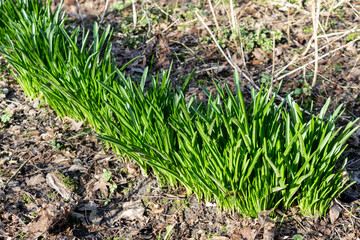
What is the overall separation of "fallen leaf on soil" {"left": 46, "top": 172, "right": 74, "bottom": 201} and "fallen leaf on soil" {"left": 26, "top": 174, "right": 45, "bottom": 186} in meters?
0.05

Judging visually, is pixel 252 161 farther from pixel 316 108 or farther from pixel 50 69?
pixel 50 69

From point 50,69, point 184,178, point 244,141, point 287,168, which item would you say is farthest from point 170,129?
point 50,69

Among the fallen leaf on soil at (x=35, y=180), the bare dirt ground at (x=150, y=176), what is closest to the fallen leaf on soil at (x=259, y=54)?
the bare dirt ground at (x=150, y=176)

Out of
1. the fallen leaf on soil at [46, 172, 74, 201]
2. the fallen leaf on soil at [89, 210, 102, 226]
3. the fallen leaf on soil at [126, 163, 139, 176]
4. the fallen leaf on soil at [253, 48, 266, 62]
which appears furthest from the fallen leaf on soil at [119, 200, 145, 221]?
the fallen leaf on soil at [253, 48, 266, 62]

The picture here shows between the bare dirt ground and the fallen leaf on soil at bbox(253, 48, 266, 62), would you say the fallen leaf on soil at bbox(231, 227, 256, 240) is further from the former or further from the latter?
the fallen leaf on soil at bbox(253, 48, 266, 62)

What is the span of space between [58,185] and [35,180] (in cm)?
22

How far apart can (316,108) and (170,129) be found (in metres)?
1.51

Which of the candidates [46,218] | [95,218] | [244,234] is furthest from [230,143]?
[46,218]

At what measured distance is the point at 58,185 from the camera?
107 inches

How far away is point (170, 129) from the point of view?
2365mm

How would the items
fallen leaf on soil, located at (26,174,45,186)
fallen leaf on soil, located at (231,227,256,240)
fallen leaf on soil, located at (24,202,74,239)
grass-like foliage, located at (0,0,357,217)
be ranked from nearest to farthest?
grass-like foliage, located at (0,0,357,217) < fallen leaf on soil, located at (231,227,256,240) < fallen leaf on soil, located at (24,202,74,239) < fallen leaf on soil, located at (26,174,45,186)

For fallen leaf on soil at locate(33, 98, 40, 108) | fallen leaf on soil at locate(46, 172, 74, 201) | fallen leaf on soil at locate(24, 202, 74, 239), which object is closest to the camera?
fallen leaf on soil at locate(24, 202, 74, 239)

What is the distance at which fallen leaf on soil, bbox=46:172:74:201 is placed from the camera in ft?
8.65

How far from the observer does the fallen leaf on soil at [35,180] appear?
2.77 m
